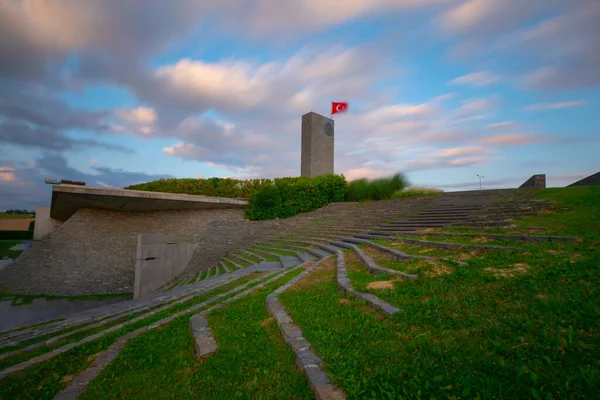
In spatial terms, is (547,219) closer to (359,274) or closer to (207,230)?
(359,274)

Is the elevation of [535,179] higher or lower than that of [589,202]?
higher

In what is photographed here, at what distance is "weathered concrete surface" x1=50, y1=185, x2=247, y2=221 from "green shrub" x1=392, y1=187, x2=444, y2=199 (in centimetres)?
1075

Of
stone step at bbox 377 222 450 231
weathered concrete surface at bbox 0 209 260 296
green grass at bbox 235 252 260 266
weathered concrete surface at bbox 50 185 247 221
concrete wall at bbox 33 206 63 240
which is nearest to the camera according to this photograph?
stone step at bbox 377 222 450 231

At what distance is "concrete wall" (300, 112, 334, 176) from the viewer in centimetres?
2253

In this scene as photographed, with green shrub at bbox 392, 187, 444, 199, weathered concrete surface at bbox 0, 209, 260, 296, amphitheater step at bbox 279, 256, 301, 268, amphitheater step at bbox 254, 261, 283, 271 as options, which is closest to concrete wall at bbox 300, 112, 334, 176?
green shrub at bbox 392, 187, 444, 199

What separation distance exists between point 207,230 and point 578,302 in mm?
16487

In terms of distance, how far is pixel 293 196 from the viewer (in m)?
19.4

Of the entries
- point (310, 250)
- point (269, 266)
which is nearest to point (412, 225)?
point (310, 250)

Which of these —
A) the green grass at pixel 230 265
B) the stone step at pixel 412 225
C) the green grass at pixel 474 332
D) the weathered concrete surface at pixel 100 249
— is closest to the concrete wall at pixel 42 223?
the weathered concrete surface at pixel 100 249

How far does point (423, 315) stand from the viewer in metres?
3.39

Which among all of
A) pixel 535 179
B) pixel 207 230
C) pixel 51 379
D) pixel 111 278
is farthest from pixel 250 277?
pixel 535 179

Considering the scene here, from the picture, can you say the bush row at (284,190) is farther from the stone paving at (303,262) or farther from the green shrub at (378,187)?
the stone paving at (303,262)

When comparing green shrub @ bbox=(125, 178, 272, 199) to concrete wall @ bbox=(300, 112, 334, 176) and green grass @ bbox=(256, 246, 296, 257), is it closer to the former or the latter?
concrete wall @ bbox=(300, 112, 334, 176)

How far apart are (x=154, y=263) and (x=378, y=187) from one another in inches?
568
